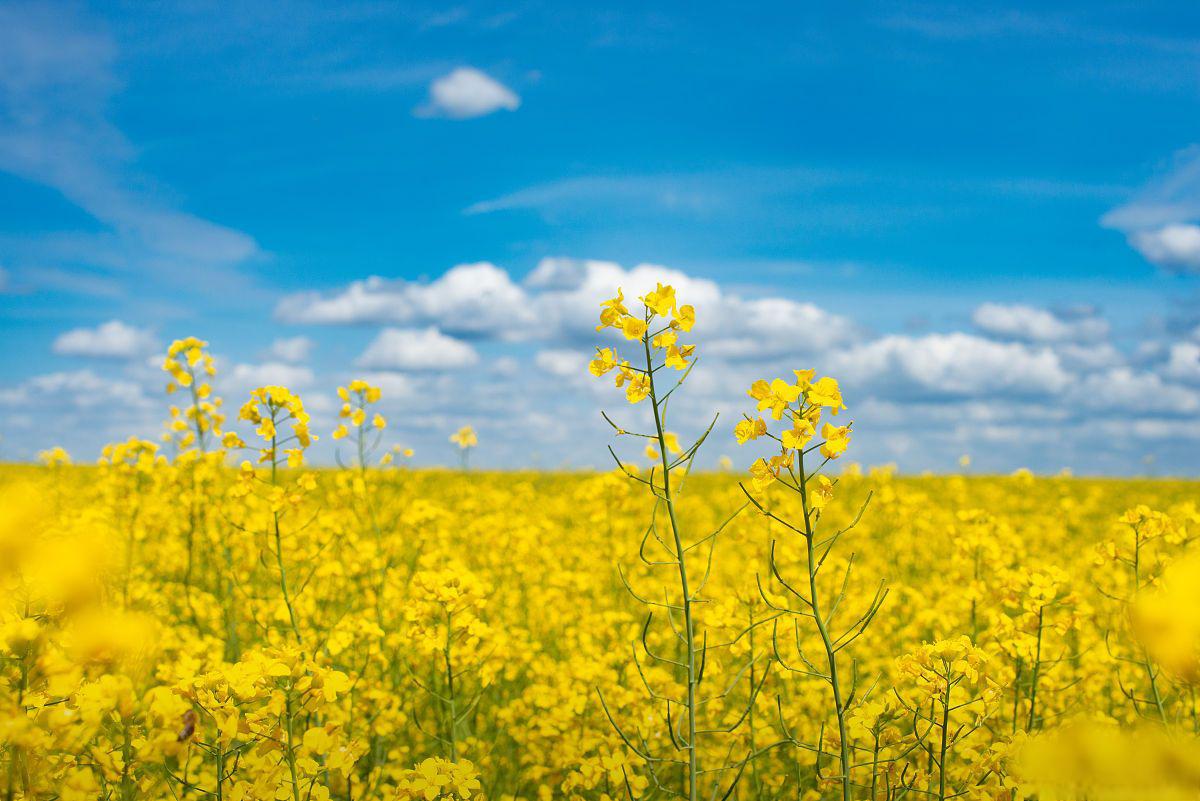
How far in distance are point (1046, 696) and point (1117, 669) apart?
0.82m

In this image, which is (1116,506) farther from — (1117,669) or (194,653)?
(194,653)

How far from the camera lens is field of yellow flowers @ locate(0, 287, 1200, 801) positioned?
203 centimetres

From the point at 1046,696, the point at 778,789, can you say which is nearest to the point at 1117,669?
the point at 1046,696

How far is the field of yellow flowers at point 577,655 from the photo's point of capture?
6.66 feet

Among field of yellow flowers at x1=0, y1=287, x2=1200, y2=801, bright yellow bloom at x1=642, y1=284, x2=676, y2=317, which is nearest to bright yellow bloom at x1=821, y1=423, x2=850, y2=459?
field of yellow flowers at x1=0, y1=287, x2=1200, y2=801

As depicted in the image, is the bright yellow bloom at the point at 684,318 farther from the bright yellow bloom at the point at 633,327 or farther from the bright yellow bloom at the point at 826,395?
the bright yellow bloom at the point at 826,395

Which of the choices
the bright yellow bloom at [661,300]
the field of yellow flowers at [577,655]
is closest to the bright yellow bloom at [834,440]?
the field of yellow flowers at [577,655]

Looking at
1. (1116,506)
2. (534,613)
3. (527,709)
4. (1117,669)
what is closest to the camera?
(527,709)

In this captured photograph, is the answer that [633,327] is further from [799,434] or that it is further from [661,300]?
[799,434]

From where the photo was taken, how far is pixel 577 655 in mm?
4977

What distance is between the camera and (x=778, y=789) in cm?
371

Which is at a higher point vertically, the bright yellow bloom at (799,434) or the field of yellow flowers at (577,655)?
the bright yellow bloom at (799,434)

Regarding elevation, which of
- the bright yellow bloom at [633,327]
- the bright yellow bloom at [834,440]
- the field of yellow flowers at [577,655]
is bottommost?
the field of yellow flowers at [577,655]

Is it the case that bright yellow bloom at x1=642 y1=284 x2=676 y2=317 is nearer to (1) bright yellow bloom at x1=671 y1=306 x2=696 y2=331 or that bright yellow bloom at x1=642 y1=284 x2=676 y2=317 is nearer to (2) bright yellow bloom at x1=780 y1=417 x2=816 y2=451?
(1) bright yellow bloom at x1=671 y1=306 x2=696 y2=331
